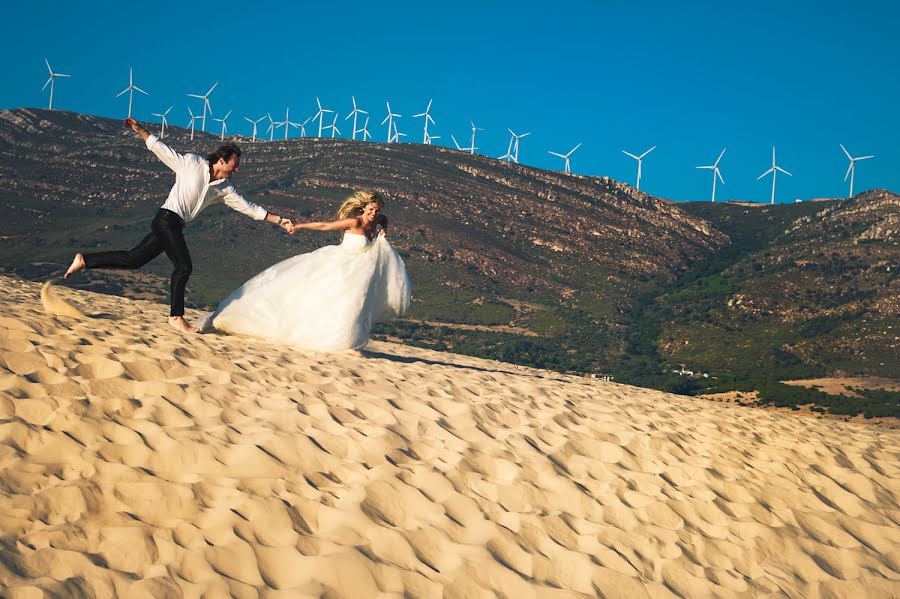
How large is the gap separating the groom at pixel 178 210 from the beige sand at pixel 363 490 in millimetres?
858

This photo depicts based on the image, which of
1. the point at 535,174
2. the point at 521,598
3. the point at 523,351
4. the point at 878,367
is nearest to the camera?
the point at 521,598

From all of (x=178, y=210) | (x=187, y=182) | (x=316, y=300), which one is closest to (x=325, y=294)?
(x=316, y=300)

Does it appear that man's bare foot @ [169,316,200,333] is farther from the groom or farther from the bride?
the bride

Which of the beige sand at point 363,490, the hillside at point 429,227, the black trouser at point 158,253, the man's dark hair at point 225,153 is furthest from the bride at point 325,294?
the hillside at point 429,227

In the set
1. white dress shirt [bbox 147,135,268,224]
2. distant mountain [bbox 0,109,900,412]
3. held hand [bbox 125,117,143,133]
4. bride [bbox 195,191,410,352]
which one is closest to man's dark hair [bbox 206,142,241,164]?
white dress shirt [bbox 147,135,268,224]

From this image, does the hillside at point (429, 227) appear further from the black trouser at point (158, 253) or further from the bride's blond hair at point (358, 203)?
the black trouser at point (158, 253)

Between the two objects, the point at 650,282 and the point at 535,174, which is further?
the point at 535,174

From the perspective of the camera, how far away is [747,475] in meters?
8.63

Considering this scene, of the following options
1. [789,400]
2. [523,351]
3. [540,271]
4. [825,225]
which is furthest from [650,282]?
[789,400]

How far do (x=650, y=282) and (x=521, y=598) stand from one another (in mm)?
80938

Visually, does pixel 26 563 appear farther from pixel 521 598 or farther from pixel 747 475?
pixel 747 475

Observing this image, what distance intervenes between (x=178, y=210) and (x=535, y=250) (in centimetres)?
7932

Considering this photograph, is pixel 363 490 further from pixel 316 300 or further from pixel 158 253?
pixel 316 300

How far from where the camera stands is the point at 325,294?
38.8 feet
